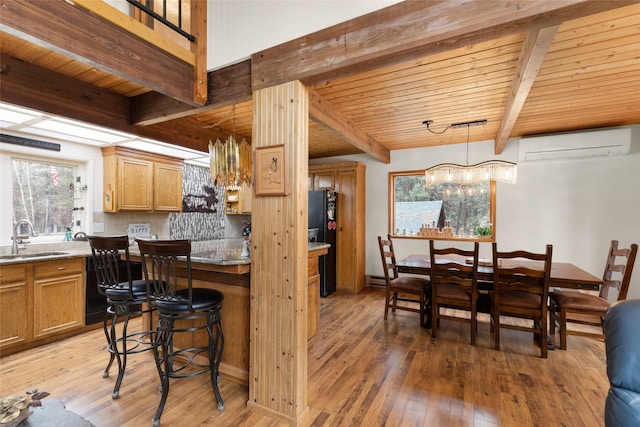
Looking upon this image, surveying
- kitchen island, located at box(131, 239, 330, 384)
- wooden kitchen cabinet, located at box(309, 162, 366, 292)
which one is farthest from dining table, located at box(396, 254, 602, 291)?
kitchen island, located at box(131, 239, 330, 384)

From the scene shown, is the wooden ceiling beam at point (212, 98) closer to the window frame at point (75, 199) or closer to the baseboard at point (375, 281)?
the window frame at point (75, 199)

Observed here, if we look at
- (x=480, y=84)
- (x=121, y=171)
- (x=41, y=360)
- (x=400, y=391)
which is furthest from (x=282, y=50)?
(x=41, y=360)

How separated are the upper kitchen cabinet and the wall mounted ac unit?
516cm

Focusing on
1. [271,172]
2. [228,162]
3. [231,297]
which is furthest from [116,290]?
[271,172]

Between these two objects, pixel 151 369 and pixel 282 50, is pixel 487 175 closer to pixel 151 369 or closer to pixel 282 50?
pixel 282 50

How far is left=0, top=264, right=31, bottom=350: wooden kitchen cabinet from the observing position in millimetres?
2570

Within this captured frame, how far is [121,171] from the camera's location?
3.73 metres

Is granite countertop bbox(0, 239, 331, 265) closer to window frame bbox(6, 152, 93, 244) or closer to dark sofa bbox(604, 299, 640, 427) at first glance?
window frame bbox(6, 152, 93, 244)

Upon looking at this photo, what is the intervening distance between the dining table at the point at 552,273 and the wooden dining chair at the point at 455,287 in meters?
0.12

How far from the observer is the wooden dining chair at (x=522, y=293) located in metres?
2.61

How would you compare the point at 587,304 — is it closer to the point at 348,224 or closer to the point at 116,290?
the point at 348,224

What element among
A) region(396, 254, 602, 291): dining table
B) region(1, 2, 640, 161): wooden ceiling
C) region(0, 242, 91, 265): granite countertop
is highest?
region(1, 2, 640, 161): wooden ceiling

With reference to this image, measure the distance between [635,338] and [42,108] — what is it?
3.73 metres

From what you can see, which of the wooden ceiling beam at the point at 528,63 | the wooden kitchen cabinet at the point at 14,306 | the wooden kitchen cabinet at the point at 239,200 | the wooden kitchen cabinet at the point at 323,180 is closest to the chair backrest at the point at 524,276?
the wooden ceiling beam at the point at 528,63
